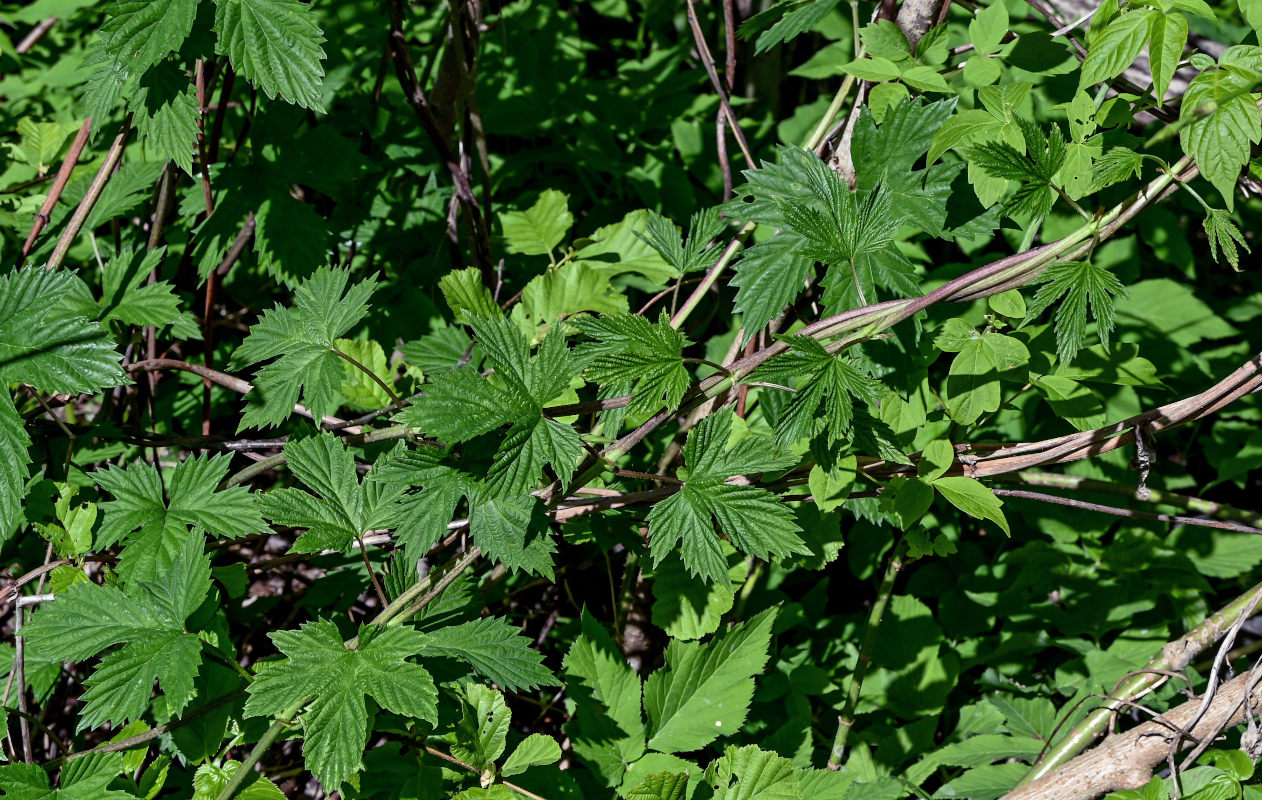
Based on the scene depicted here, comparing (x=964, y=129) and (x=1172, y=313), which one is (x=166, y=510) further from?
(x=1172, y=313)

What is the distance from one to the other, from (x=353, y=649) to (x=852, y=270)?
89 cm

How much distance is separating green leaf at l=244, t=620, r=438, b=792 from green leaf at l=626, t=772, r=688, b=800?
36cm

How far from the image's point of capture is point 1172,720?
1.43m

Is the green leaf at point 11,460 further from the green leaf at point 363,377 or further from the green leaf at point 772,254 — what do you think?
the green leaf at point 772,254

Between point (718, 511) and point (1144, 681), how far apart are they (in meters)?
1.02

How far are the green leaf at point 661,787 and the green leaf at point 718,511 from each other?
0.33 m

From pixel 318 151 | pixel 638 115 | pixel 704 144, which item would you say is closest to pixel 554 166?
pixel 638 115

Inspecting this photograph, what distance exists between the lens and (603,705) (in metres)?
1.56

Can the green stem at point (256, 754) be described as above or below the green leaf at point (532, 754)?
above

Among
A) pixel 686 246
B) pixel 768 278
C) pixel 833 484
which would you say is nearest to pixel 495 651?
pixel 833 484

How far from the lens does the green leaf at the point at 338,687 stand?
3.59ft

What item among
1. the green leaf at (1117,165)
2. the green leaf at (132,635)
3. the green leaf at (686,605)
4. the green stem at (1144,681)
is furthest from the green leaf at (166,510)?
the green stem at (1144,681)

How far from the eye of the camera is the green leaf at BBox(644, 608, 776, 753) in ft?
5.02

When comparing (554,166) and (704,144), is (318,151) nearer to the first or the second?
(554,166)
